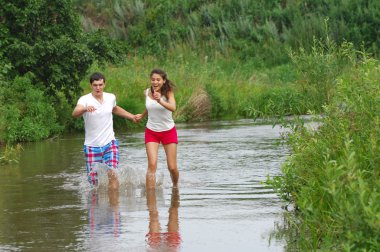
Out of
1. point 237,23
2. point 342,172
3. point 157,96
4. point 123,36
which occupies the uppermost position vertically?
point 237,23

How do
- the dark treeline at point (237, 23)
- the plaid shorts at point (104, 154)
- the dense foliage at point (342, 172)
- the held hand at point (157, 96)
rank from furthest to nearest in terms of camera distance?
the dark treeline at point (237, 23) < the plaid shorts at point (104, 154) < the held hand at point (157, 96) < the dense foliage at point (342, 172)

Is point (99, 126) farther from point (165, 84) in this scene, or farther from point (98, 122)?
point (165, 84)

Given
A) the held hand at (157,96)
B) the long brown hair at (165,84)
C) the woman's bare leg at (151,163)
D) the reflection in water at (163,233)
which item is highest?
the long brown hair at (165,84)

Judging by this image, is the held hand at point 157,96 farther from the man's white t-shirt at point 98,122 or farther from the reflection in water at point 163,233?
the reflection in water at point 163,233

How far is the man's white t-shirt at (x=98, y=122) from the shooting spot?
14.5 m

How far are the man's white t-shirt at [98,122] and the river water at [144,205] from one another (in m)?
0.74

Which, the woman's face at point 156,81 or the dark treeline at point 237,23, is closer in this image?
the woman's face at point 156,81

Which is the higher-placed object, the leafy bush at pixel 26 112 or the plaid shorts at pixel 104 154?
the leafy bush at pixel 26 112

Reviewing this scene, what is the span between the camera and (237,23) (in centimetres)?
5116

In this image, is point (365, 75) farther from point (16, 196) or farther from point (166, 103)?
point (16, 196)

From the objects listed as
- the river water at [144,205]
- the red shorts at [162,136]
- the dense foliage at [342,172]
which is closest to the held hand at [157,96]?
the red shorts at [162,136]

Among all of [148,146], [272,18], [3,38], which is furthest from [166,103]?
[272,18]

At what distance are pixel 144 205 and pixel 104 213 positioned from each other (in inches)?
31.4

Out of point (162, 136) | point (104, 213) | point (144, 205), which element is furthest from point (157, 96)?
point (104, 213)
